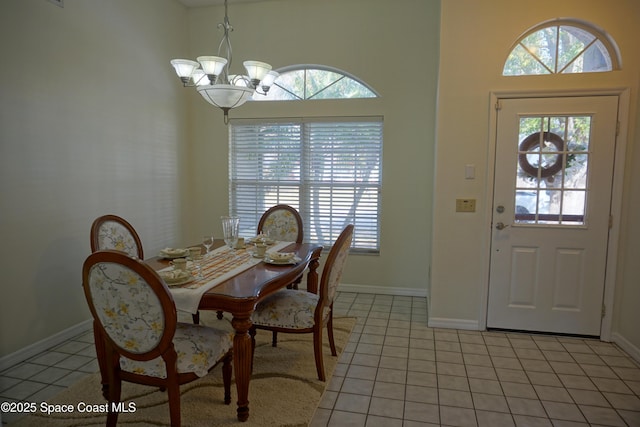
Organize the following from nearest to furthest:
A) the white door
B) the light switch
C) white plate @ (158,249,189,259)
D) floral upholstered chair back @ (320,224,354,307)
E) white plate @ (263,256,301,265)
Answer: floral upholstered chair back @ (320,224,354,307)
white plate @ (263,256,301,265)
white plate @ (158,249,189,259)
the white door
the light switch

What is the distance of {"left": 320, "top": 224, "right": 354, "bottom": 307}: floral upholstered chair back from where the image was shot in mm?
2531

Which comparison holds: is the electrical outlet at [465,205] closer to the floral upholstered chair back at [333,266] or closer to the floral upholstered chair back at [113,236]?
the floral upholstered chair back at [333,266]

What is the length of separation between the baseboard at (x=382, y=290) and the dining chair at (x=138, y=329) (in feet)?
8.79

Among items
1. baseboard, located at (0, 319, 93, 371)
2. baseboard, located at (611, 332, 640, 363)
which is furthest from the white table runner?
baseboard, located at (611, 332, 640, 363)

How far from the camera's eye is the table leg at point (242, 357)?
209cm

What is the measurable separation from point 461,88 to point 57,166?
3257mm

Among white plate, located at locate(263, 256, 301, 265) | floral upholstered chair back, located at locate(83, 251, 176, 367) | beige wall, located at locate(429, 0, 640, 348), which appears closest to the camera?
Answer: floral upholstered chair back, located at locate(83, 251, 176, 367)

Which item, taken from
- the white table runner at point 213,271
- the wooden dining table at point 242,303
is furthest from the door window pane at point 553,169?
the wooden dining table at point 242,303

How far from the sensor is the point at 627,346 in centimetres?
310

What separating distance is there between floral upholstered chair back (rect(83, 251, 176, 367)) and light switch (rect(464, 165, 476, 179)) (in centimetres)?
261

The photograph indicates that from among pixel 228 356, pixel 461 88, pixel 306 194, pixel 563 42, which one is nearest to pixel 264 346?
pixel 228 356

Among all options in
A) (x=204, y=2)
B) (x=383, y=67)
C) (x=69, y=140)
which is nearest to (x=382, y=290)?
(x=383, y=67)

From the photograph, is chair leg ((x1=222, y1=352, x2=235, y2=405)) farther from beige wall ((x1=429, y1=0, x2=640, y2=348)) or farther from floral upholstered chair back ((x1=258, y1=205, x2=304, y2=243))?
beige wall ((x1=429, y1=0, x2=640, y2=348))

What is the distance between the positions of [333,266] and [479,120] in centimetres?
185
